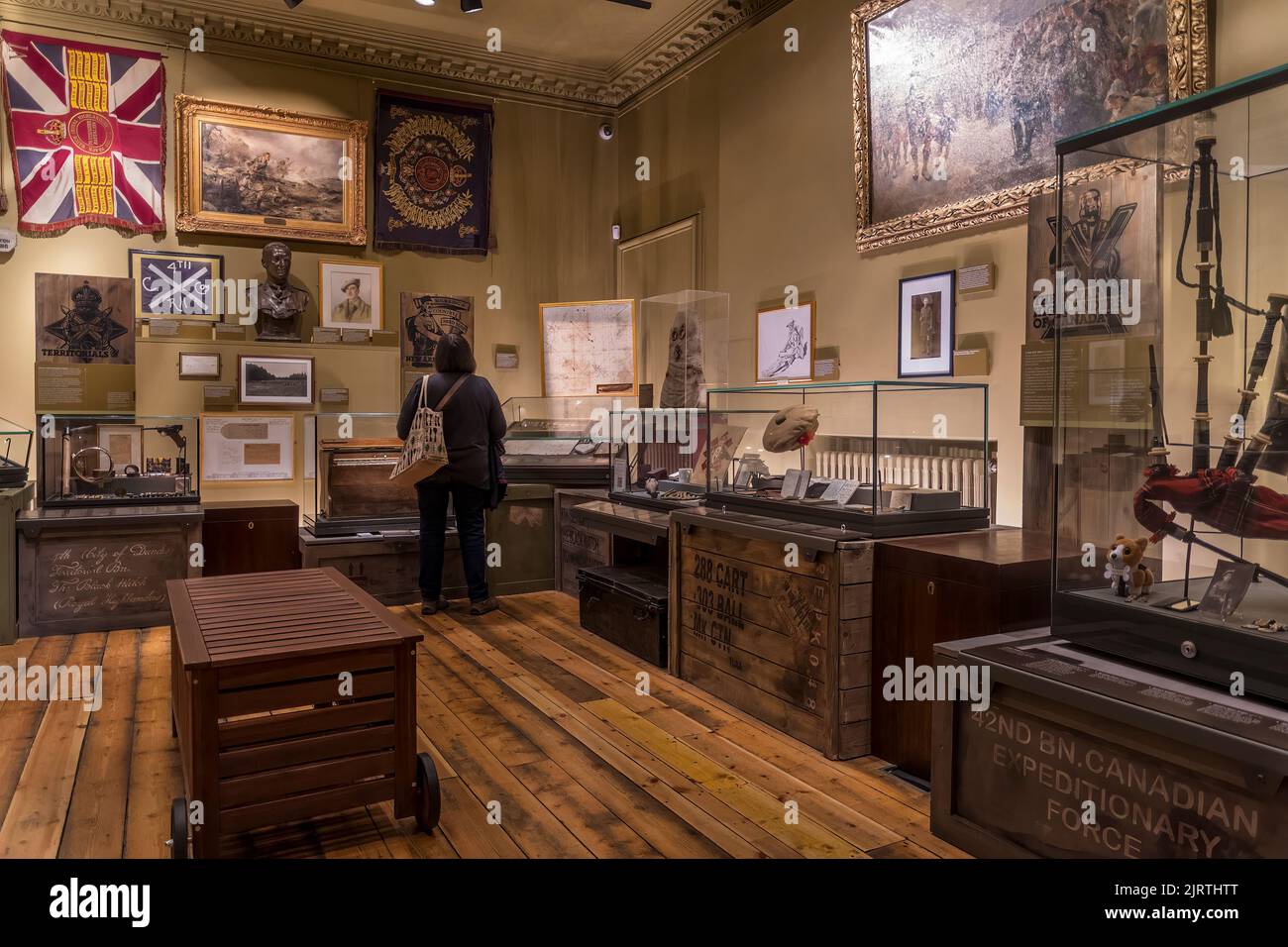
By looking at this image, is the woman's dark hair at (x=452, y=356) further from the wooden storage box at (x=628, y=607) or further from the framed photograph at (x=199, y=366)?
the framed photograph at (x=199, y=366)

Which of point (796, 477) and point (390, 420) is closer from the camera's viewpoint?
point (796, 477)

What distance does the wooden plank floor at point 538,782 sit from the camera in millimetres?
2775

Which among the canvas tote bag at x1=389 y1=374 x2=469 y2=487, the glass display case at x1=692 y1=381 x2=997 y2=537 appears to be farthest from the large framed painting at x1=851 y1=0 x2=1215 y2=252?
the canvas tote bag at x1=389 y1=374 x2=469 y2=487

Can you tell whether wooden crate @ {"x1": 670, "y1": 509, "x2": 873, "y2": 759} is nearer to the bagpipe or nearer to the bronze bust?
the bagpipe

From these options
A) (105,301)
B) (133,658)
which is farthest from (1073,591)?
(105,301)

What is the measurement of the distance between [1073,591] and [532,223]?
6.65 m

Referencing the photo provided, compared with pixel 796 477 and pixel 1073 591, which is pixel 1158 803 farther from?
pixel 796 477

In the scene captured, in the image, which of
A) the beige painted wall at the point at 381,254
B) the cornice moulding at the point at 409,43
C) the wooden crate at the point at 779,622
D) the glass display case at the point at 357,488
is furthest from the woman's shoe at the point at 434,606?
the cornice moulding at the point at 409,43

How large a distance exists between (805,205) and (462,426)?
2.60 m

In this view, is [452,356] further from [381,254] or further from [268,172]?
[268,172]

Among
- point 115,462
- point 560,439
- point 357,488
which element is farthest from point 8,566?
point 560,439

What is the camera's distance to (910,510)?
3662 millimetres

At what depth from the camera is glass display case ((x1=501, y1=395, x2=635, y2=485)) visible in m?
6.52

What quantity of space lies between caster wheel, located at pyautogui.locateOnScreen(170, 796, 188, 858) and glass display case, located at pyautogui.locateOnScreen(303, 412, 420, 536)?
3.50 m
